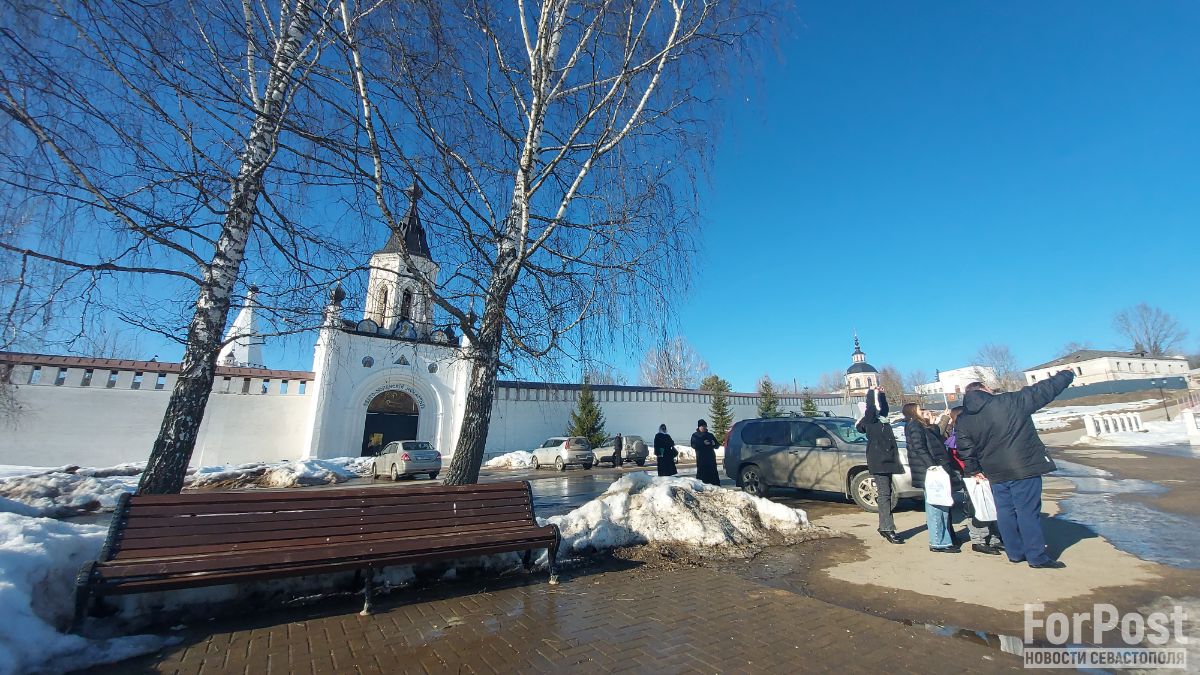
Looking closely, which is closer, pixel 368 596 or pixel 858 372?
pixel 368 596

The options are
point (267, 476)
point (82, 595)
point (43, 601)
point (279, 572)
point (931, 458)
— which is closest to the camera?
point (82, 595)

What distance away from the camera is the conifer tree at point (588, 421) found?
98.2ft

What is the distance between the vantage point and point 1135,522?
20.1ft

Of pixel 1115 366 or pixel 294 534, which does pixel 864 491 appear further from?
pixel 1115 366

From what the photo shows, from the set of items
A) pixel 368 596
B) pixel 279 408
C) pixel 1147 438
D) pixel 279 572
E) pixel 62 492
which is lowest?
pixel 62 492

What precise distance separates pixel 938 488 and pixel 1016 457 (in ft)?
2.68

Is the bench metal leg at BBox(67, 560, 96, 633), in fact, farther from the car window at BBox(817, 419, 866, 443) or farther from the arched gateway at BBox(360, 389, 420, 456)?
the arched gateway at BBox(360, 389, 420, 456)

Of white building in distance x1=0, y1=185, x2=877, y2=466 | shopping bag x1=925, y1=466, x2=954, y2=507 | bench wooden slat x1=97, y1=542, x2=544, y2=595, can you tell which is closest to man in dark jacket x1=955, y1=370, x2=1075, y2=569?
shopping bag x1=925, y1=466, x2=954, y2=507

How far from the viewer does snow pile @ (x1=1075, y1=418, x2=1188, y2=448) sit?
19203mm

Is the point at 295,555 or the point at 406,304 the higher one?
the point at 406,304

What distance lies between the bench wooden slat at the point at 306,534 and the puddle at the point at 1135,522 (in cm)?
608

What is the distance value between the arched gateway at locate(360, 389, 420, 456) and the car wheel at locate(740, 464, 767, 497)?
2071 centimetres

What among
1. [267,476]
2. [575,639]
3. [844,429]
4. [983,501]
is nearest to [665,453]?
[844,429]

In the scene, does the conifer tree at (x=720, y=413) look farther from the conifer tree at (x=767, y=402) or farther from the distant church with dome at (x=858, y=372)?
the distant church with dome at (x=858, y=372)
